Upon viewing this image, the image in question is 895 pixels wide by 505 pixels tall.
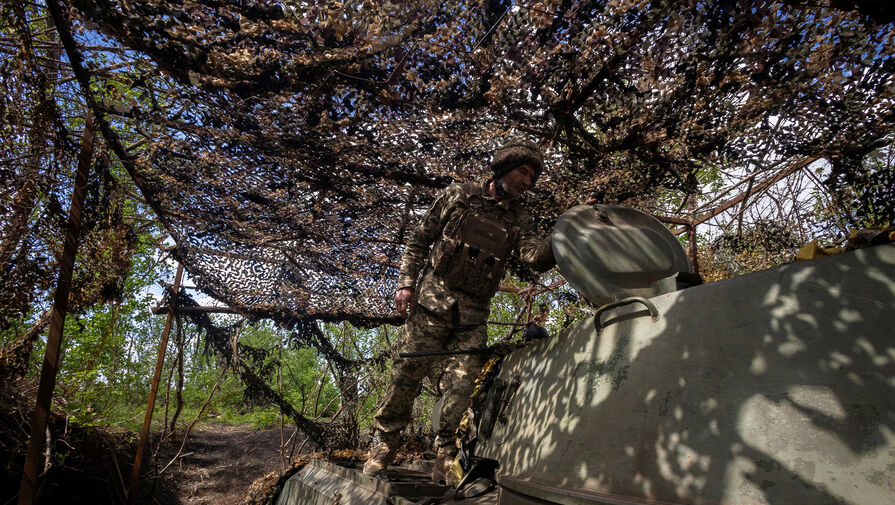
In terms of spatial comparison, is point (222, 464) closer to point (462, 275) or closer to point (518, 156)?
point (462, 275)

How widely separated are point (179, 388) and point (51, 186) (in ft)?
17.0

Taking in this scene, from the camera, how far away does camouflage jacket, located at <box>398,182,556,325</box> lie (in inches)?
150

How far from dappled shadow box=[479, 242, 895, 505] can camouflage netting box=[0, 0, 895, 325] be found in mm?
1651

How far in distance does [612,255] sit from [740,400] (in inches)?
47.0

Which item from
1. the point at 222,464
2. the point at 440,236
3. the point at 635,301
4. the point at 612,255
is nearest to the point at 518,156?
the point at 440,236

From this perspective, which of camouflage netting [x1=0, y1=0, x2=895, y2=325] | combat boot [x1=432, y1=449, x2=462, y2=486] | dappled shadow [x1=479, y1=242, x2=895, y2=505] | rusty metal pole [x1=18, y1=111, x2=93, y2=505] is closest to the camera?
dappled shadow [x1=479, y1=242, x2=895, y2=505]

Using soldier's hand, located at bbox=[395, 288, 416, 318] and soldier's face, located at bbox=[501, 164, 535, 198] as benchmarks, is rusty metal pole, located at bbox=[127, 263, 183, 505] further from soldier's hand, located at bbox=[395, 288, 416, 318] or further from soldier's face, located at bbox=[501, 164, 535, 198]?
soldier's face, located at bbox=[501, 164, 535, 198]

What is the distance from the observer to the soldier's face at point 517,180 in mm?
3715

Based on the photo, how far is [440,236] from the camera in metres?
4.12

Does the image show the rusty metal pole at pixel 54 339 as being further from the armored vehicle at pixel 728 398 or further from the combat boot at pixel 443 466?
the armored vehicle at pixel 728 398

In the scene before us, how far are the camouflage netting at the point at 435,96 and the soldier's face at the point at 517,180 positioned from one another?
0.34 m

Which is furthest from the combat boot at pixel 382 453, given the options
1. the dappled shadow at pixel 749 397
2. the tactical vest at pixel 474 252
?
the dappled shadow at pixel 749 397

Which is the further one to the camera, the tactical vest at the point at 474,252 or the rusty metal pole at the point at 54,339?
the rusty metal pole at the point at 54,339

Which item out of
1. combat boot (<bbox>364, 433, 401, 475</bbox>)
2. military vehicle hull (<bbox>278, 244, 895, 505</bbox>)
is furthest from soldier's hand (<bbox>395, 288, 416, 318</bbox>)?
military vehicle hull (<bbox>278, 244, 895, 505</bbox>)
